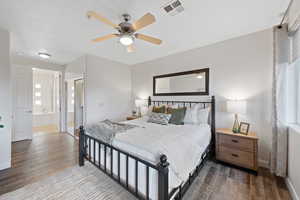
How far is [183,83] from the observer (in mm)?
3572

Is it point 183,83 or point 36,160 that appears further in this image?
point 183,83

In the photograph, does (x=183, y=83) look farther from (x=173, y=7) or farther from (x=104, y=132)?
(x=104, y=132)

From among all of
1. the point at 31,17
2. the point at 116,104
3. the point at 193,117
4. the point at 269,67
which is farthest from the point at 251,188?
the point at 31,17

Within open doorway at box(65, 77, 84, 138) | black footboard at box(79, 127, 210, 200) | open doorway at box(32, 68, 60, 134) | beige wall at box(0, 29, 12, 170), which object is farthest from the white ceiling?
open doorway at box(32, 68, 60, 134)

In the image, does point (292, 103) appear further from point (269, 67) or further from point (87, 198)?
point (87, 198)

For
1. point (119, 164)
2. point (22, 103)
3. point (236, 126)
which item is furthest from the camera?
point (22, 103)

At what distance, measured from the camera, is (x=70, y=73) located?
451 cm

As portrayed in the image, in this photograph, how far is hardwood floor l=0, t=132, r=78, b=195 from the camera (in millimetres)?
2068

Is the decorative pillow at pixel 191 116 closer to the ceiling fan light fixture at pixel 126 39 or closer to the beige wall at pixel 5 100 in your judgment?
the ceiling fan light fixture at pixel 126 39

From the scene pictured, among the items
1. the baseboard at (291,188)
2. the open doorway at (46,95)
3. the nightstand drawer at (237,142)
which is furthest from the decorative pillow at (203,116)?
the open doorway at (46,95)

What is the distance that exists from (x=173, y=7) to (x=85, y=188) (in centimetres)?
300

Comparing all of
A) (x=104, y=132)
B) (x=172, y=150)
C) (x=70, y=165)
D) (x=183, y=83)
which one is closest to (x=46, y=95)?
(x=70, y=165)

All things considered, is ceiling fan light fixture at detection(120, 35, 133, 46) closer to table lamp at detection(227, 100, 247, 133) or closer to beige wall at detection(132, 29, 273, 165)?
beige wall at detection(132, 29, 273, 165)

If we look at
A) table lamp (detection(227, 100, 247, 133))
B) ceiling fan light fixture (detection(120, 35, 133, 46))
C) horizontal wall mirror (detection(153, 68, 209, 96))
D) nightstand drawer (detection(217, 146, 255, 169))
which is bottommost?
nightstand drawer (detection(217, 146, 255, 169))
